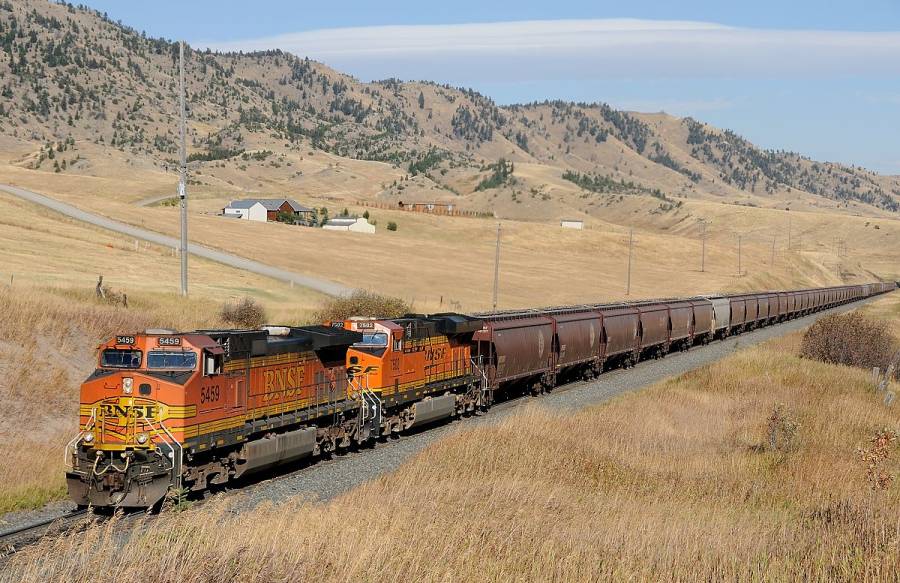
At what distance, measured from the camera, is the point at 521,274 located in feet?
363

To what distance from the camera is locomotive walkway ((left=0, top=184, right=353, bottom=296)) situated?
79988mm

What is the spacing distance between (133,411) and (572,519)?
337 inches

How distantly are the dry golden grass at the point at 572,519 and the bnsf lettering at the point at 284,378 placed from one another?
11.4 feet

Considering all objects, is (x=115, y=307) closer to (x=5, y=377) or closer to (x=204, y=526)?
(x=5, y=377)

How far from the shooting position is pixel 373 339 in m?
27.5

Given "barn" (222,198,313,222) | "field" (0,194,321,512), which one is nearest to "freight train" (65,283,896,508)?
"field" (0,194,321,512)

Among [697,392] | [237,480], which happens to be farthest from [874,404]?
[237,480]

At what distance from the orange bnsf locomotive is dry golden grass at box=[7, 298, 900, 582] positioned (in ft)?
7.49

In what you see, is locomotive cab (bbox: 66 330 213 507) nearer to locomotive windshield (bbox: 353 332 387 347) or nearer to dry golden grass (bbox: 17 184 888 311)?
locomotive windshield (bbox: 353 332 387 347)

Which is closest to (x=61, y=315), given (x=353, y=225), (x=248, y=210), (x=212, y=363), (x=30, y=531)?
(x=212, y=363)

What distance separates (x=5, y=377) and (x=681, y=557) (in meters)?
23.5

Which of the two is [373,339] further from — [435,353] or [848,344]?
[848,344]

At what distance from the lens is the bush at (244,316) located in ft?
152

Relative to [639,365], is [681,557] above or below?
above
